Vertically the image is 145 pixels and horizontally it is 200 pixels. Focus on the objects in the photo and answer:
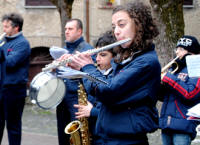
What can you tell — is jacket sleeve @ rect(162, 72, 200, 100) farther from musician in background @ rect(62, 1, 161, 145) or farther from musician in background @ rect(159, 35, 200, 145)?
musician in background @ rect(62, 1, 161, 145)

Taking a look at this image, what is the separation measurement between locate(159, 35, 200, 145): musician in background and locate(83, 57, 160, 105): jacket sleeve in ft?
4.63

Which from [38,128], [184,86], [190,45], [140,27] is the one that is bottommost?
[38,128]

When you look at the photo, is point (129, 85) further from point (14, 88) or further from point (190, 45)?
point (14, 88)

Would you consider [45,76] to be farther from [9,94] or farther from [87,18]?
[87,18]

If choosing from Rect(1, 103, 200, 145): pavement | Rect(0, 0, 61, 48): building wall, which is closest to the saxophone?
Rect(1, 103, 200, 145): pavement

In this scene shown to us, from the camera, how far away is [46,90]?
3023 mm

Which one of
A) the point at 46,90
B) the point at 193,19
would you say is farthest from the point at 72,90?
the point at 193,19

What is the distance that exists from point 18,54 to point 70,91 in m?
1.08

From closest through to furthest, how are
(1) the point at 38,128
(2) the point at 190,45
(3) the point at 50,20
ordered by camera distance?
(2) the point at 190,45 → (1) the point at 38,128 → (3) the point at 50,20

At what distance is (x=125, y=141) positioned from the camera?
271 cm

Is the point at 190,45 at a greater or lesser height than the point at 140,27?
lesser

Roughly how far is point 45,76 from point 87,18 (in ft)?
27.2

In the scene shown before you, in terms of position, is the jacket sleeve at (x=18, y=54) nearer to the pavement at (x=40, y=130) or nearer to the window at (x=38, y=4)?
the pavement at (x=40, y=130)

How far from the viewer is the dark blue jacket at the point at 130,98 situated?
2604 millimetres
